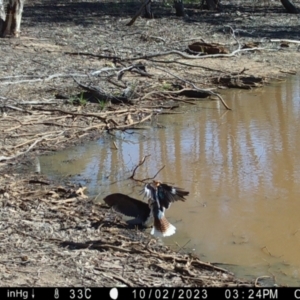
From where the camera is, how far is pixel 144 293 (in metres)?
3.91

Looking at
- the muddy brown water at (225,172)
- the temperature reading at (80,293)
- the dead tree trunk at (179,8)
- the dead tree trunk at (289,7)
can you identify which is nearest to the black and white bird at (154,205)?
the muddy brown water at (225,172)

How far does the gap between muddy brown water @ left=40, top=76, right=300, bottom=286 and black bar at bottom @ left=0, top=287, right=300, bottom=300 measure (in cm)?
49

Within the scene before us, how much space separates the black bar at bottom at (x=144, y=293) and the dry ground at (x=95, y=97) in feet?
0.46

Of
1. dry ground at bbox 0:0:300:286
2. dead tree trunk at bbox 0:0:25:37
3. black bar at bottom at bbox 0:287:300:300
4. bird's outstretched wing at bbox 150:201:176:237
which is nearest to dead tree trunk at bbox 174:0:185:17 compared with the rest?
dry ground at bbox 0:0:300:286

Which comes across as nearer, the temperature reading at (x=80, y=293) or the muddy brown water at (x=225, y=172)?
the temperature reading at (x=80, y=293)

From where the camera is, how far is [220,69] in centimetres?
1195

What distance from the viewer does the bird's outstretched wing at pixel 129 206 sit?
17.2 feet

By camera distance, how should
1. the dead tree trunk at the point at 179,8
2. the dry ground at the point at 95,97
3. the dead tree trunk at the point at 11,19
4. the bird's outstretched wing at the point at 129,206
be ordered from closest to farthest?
the dry ground at the point at 95,97, the bird's outstretched wing at the point at 129,206, the dead tree trunk at the point at 11,19, the dead tree trunk at the point at 179,8

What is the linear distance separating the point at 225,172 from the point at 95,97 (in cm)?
333

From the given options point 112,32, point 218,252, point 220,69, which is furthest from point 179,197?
point 112,32

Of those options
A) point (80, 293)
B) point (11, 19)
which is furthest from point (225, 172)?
point (11, 19)

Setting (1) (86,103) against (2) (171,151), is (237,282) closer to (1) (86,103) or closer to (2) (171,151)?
(2) (171,151)

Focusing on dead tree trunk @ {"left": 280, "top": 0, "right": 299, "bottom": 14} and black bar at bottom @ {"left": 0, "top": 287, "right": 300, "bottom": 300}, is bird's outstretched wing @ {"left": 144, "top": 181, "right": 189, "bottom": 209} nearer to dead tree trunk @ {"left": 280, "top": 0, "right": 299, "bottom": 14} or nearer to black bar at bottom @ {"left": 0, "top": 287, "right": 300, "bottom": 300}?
black bar at bottom @ {"left": 0, "top": 287, "right": 300, "bottom": 300}

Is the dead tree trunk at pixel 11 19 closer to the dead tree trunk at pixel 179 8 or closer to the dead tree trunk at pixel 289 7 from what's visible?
the dead tree trunk at pixel 179 8
